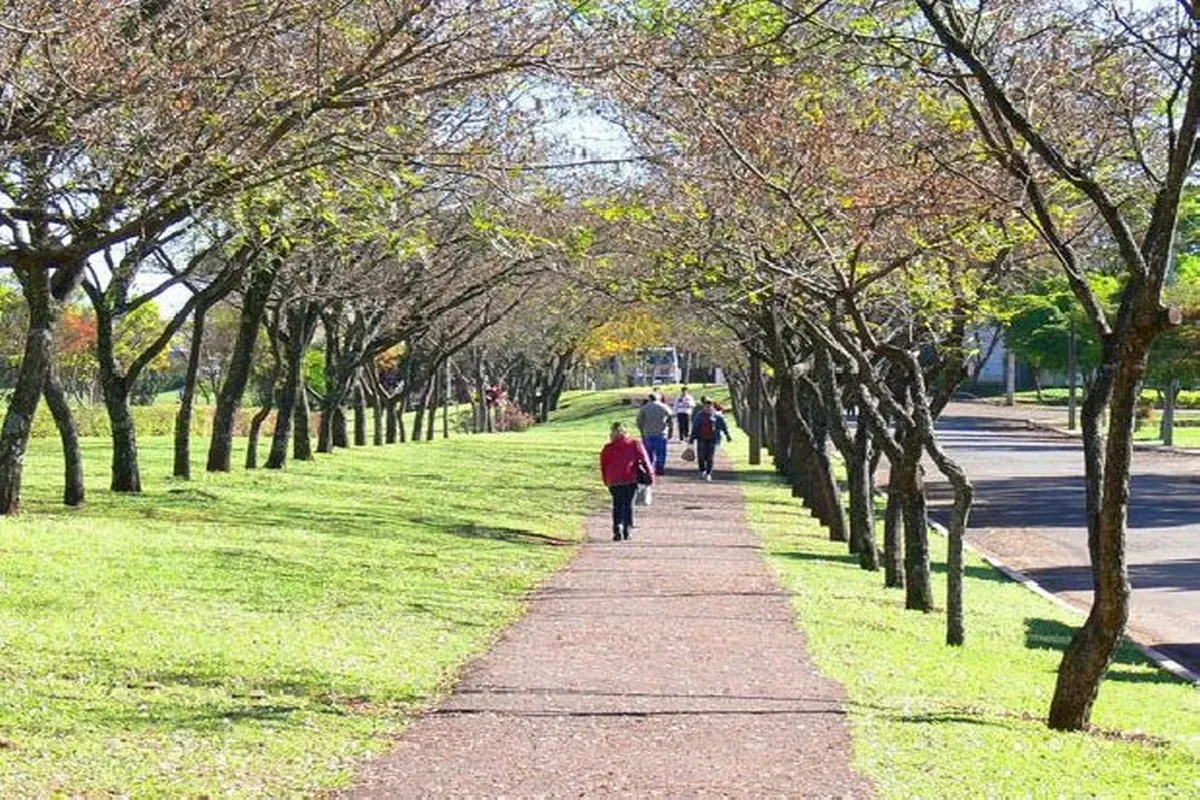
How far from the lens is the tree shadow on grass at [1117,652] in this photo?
14.7 meters

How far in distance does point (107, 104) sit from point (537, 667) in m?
4.44

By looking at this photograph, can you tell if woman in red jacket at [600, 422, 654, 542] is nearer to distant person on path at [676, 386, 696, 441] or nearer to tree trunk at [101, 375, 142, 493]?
tree trunk at [101, 375, 142, 493]

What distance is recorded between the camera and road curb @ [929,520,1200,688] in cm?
1536

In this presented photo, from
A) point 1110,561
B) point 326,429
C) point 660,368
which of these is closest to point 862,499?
point 1110,561

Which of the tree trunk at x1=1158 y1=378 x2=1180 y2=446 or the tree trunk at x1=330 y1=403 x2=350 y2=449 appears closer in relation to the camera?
the tree trunk at x1=330 y1=403 x2=350 y2=449

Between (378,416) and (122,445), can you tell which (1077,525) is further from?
(378,416)

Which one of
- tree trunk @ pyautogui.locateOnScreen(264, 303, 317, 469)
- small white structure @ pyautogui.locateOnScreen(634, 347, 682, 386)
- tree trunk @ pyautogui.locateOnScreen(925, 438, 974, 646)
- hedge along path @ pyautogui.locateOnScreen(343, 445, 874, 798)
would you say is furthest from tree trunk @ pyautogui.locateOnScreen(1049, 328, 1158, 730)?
small white structure @ pyautogui.locateOnScreen(634, 347, 682, 386)

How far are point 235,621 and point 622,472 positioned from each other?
970 cm

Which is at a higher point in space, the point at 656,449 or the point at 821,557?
the point at 656,449

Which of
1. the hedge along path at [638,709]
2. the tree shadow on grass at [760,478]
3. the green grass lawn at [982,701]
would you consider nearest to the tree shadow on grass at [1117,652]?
the green grass lawn at [982,701]

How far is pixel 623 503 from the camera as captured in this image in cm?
2291

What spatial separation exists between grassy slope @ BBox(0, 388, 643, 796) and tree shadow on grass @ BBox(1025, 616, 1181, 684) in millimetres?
4544

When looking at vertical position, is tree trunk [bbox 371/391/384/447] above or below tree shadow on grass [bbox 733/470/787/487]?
above

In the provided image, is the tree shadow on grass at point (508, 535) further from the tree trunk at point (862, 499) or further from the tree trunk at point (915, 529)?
the tree trunk at point (915, 529)
